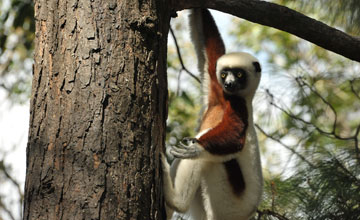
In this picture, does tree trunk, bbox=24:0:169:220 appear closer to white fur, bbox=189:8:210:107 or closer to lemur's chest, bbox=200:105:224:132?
lemur's chest, bbox=200:105:224:132

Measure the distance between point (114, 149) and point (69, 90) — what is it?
0.43m

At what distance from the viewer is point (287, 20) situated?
3498mm

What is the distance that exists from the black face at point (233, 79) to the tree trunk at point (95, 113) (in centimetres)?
191

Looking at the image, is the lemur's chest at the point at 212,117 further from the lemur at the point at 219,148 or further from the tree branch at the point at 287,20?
the tree branch at the point at 287,20

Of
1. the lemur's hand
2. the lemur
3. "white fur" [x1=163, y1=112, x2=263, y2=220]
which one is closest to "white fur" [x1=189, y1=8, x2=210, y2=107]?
the lemur

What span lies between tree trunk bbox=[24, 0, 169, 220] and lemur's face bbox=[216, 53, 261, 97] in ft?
6.41

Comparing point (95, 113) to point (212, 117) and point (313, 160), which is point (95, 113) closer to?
point (212, 117)

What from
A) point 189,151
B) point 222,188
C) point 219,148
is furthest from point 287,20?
point 222,188

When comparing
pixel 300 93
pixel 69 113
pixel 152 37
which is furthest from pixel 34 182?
pixel 300 93

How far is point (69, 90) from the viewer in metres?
2.56

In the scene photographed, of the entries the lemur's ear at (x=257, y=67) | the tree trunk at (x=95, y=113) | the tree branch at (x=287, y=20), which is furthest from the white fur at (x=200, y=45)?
the tree trunk at (x=95, y=113)

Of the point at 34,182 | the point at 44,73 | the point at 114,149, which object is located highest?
the point at 44,73

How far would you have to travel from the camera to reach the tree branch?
3410 mm

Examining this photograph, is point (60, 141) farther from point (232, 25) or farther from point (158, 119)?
point (232, 25)
